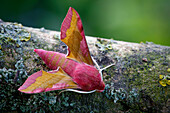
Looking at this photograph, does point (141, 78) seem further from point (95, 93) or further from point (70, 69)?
point (70, 69)

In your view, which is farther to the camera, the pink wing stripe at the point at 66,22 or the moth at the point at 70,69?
the pink wing stripe at the point at 66,22

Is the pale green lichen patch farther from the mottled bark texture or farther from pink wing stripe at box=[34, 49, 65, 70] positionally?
pink wing stripe at box=[34, 49, 65, 70]

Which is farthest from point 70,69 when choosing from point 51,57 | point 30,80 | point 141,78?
point 141,78

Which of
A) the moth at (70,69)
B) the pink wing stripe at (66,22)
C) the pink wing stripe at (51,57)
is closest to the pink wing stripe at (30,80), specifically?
the moth at (70,69)

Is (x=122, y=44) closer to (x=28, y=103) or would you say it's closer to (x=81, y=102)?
(x=81, y=102)

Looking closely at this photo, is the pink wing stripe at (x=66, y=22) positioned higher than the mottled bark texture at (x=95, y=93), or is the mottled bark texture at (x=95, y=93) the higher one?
the pink wing stripe at (x=66, y=22)

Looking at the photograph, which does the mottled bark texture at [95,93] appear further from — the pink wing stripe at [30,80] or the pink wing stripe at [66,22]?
the pink wing stripe at [66,22]

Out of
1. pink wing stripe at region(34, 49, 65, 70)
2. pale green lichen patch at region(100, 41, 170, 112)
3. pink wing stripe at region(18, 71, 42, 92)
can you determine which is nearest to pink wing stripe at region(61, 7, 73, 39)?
pink wing stripe at region(34, 49, 65, 70)
